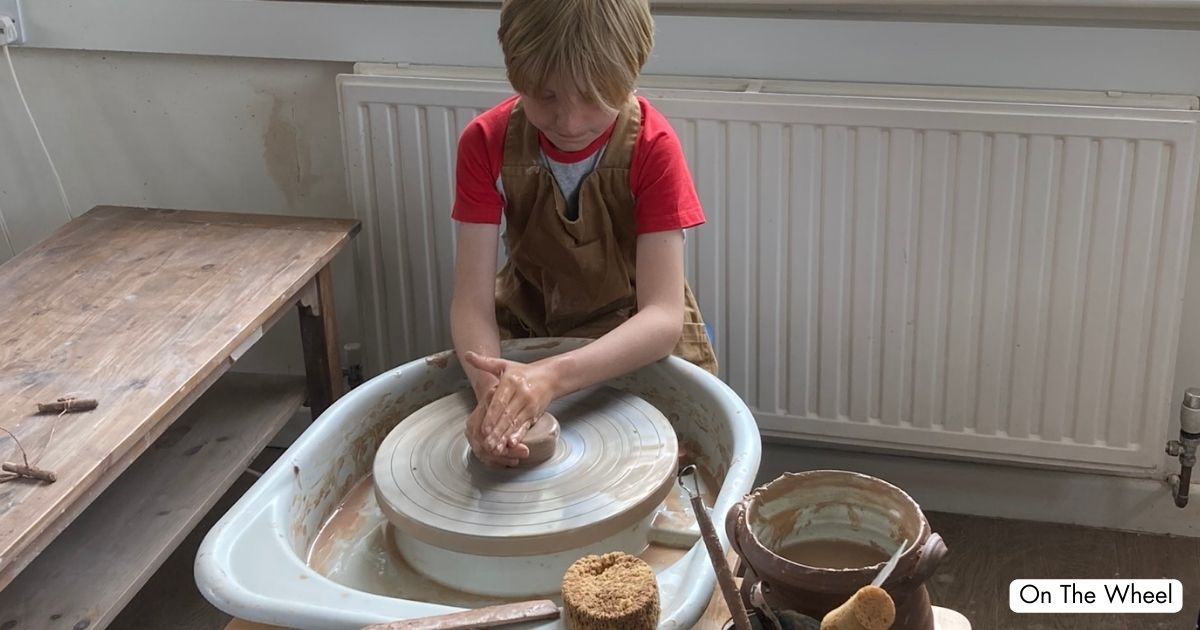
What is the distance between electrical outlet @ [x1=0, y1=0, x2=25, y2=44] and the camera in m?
2.17

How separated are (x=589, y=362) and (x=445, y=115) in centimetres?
68

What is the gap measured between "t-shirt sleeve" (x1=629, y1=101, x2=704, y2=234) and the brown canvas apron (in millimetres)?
17

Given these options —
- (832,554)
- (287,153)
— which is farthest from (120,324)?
(832,554)

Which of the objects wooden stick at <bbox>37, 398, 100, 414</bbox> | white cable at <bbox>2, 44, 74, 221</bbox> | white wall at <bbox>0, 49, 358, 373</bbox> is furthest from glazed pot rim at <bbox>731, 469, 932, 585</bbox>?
white cable at <bbox>2, 44, 74, 221</bbox>

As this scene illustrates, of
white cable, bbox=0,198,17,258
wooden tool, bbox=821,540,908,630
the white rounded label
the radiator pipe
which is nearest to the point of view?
wooden tool, bbox=821,540,908,630

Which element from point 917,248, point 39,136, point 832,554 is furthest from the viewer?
point 39,136

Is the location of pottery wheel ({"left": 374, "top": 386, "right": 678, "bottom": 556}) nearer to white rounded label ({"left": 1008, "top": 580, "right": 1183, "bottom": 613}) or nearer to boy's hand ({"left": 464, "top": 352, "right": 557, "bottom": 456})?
boy's hand ({"left": 464, "top": 352, "right": 557, "bottom": 456})

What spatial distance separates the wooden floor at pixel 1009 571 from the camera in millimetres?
1917

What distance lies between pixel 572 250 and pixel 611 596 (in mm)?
732

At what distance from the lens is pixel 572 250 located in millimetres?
1679

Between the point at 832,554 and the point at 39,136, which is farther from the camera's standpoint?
the point at 39,136

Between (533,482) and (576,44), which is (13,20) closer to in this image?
(576,44)

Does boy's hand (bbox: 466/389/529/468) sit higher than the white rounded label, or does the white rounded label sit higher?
boy's hand (bbox: 466/389/529/468)

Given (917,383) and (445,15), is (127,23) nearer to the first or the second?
(445,15)
